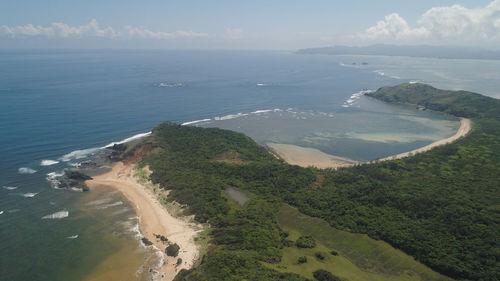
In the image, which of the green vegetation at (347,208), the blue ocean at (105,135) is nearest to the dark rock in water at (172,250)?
the blue ocean at (105,135)

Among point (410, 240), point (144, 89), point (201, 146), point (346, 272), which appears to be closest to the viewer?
point (346, 272)

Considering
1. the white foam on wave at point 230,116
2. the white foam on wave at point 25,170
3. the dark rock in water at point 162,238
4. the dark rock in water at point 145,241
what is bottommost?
the dark rock in water at point 145,241

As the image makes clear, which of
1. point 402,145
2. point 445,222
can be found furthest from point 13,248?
point 402,145

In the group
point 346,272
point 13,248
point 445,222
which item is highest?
point 445,222

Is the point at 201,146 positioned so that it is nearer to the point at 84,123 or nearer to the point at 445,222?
the point at 84,123

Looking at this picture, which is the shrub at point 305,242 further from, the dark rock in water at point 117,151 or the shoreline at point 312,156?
the dark rock in water at point 117,151

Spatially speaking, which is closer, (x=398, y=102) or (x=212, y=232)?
(x=212, y=232)

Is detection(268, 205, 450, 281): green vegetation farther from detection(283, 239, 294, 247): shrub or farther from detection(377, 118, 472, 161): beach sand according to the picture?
detection(377, 118, 472, 161): beach sand
